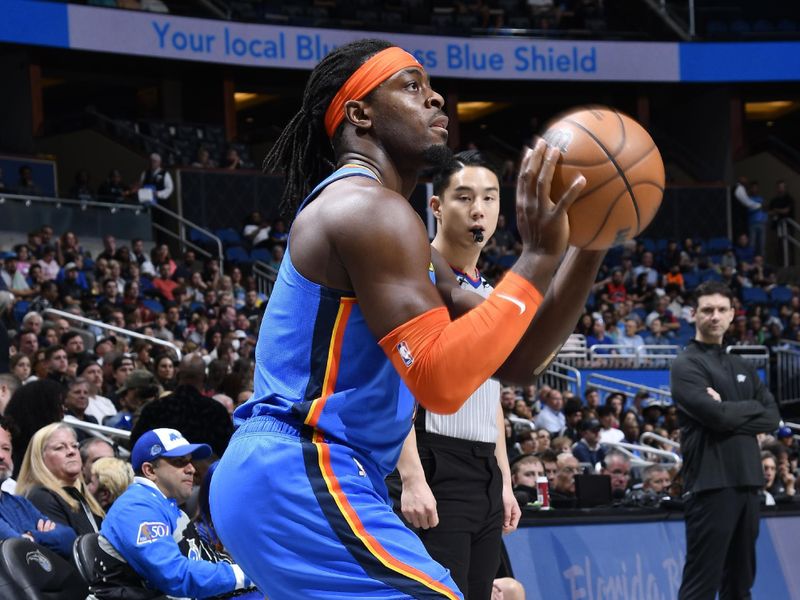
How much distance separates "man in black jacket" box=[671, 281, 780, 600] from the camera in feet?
21.9

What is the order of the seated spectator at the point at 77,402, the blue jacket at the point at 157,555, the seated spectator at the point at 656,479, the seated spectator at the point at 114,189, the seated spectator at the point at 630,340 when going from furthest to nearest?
the seated spectator at the point at 114,189 < the seated spectator at the point at 630,340 < the seated spectator at the point at 656,479 < the seated spectator at the point at 77,402 < the blue jacket at the point at 157,555

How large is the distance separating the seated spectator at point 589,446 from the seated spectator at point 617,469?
0.67 metres

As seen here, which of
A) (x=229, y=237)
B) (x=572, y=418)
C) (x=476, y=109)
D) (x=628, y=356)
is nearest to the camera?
(x=572, y=418)

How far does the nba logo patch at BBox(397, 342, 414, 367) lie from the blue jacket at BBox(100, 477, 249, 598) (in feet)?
9.70

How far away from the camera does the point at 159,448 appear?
5.74 metres

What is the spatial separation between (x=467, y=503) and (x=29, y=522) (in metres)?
2.33

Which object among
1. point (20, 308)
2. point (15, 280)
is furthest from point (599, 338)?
point (20, 308)

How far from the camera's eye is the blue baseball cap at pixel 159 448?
5.71 m

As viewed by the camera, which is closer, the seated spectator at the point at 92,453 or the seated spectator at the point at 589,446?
the seated spectator at the point at 92,453

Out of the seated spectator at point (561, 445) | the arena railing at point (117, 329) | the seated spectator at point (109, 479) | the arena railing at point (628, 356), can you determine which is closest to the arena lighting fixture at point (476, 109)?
the arena railing at point (628, 356)

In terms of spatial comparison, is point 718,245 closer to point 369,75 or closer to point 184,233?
point 184,233

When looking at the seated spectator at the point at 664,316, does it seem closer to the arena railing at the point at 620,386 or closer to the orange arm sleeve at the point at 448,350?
the arena railing at the point at 620,386

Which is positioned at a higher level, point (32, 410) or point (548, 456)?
point (32, 410)

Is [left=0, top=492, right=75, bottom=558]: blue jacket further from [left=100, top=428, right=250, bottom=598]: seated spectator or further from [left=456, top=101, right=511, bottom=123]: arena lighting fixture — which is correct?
[left=456, top=101, right=511, bottom=123]: arena lighting fixture
